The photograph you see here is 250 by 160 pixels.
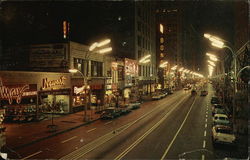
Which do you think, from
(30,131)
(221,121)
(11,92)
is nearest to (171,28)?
(221,121)

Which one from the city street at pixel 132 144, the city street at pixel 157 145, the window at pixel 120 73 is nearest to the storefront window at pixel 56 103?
the city street at pixel 132 144

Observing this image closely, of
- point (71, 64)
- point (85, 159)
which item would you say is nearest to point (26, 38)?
point (71, 64)

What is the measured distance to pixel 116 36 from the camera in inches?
2557

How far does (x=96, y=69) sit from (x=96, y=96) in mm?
5994

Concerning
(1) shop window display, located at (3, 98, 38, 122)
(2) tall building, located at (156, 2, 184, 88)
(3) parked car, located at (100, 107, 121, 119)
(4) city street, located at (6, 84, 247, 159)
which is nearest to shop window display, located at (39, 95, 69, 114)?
(1) shop window display, located at (3, 98, 38, 122)

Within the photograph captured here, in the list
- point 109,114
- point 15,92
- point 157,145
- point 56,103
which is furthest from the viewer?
point 56,103

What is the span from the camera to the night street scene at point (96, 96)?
18.1 metres

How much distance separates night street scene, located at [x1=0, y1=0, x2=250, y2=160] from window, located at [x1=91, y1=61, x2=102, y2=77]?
0.02 m

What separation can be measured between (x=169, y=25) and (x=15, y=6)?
135 m

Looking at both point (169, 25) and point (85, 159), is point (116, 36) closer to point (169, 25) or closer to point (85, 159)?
point (85, 159)

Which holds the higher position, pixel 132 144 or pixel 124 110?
pixel 124 110

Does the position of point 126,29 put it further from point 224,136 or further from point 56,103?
point 224,136

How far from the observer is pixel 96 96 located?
4700cm

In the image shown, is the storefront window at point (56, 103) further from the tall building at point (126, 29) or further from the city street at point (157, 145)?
the tall building at point (126, 29)
